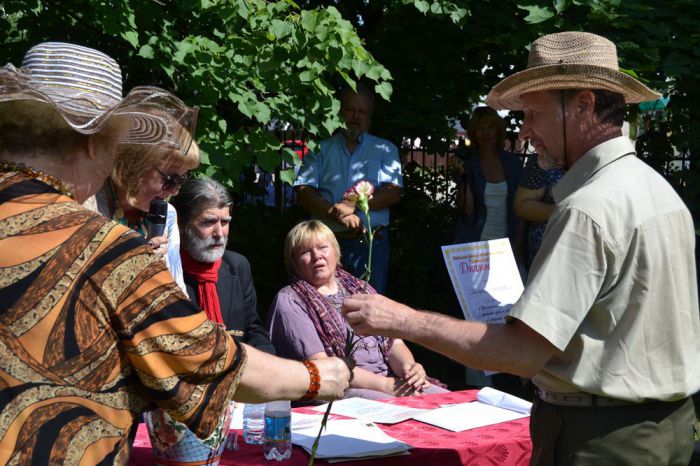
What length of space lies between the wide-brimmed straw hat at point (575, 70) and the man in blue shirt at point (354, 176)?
314cm

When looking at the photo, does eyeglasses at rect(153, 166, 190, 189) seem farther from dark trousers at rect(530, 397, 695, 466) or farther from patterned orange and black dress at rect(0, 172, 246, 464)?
dark trousers at rect(530, 397, 695, 466)

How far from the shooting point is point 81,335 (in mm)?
1646

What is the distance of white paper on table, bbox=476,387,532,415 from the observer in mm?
3232

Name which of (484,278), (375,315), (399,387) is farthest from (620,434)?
(399,387)

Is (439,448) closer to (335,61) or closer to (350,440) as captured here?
(350,440)

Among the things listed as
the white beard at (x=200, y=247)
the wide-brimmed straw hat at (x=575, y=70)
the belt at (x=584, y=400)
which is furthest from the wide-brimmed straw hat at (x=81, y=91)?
the white beard at (x=200, y=247)

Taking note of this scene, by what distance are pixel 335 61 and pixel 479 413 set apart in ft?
7.36

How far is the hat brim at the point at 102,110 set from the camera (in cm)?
171

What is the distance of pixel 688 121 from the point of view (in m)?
6.79

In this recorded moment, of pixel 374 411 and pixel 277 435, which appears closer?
pixel 277 435

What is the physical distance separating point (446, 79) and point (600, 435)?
539cm

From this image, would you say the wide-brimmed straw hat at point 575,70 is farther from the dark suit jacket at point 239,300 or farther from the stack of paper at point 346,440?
the dark suit jacket at point 239,300

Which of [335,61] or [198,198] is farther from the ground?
[335,61]

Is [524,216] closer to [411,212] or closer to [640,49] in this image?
[640,49]
